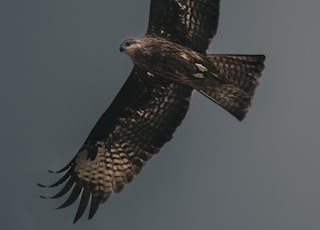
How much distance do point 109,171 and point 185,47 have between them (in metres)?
2.76

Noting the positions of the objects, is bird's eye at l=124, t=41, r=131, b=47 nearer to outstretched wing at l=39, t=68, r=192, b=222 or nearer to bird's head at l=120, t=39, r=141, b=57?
bird's head at l=120, t=39, r=141, b=57

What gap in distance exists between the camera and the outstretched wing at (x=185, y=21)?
1203 centimetres

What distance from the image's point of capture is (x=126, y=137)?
527 inches

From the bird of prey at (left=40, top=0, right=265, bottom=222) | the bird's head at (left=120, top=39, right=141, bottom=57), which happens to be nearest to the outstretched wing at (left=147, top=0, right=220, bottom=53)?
the bird of prey at (left=40, top=0, right=265, bottom=222)

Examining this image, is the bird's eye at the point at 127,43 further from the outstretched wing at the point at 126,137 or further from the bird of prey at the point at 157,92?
the outstretched wing at the point at 126,137

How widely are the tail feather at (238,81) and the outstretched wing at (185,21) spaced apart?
0.60 m

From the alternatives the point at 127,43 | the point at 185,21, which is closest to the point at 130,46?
the point at 127,43

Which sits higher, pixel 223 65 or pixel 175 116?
pixel 223 65

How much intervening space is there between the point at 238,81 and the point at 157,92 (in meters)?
1.44

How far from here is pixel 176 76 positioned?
12258mm

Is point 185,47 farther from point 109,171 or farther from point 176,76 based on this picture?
point 109,171

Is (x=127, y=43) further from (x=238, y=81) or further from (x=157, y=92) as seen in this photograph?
(x=238, y=81)

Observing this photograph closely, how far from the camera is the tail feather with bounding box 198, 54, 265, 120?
12453 mm

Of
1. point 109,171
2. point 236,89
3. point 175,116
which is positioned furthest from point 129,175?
point 236,89
